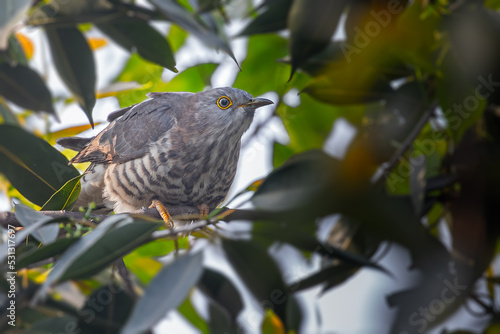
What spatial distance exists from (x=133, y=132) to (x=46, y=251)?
42.0 inches

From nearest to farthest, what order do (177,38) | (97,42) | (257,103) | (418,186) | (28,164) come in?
(28,164)
(418,186)
(257,103)
(177,38)
(97,42)

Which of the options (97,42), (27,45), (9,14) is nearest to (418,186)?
(9,14)

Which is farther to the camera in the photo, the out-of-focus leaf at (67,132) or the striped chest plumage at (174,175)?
the striped chest plumage at (174,175)

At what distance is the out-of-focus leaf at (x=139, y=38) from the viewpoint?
2115 mm

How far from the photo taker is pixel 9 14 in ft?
5.28

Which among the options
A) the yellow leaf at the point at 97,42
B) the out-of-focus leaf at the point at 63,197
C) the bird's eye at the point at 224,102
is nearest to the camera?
the out-of-focus leaf at the point at 63,197

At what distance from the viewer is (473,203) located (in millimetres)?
2203

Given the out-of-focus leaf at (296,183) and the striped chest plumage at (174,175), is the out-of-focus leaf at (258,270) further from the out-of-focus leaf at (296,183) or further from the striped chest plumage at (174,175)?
the striped chest plumage at (174,175)

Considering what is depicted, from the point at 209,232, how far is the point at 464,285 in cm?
103

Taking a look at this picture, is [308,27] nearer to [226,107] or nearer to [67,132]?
[226,107]

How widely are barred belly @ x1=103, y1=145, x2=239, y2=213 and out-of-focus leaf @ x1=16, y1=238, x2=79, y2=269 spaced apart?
0.87 m

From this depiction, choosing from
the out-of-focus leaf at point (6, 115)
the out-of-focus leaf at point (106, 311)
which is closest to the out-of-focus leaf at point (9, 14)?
the out-of-focus leaf at point (6, 115)

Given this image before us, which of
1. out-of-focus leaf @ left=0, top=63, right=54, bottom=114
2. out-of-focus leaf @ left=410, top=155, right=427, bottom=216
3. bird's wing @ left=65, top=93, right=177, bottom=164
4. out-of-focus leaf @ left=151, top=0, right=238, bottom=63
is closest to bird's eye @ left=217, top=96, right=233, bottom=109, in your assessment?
bird's wing @ left=65, top=93, right=177, bottom=164

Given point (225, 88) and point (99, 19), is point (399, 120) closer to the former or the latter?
point (225, 88)
